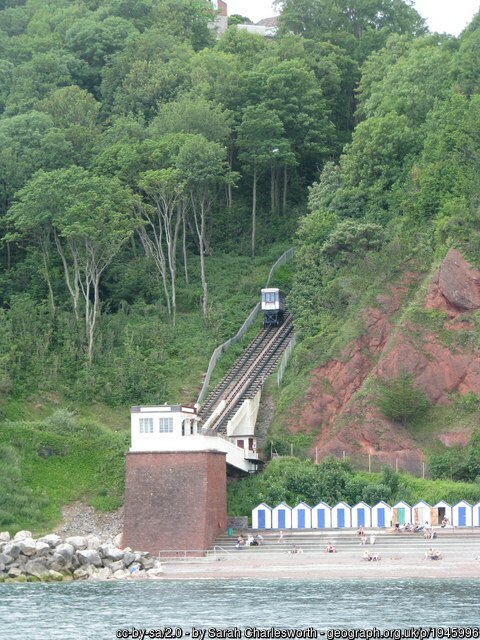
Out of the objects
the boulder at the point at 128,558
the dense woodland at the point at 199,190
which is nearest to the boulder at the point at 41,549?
the boulder at the point at 128,558

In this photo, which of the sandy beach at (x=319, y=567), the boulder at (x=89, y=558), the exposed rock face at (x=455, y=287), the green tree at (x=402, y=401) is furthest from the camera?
the exposed rock face at (x=455, y=287)

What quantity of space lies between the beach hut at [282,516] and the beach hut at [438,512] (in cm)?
688

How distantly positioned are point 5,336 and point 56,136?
63.3ft

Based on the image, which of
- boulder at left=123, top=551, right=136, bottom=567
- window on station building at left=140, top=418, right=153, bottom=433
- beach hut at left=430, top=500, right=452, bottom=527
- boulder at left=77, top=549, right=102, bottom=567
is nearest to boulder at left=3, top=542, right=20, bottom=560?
boulder at left=77, top=549, right=102, bottom=567

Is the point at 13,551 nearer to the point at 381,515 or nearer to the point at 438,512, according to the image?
the point at 381,515

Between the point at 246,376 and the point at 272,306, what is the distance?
709cm

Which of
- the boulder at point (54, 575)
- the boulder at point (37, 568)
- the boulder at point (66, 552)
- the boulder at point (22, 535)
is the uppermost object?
the boulder at point (22, 535)

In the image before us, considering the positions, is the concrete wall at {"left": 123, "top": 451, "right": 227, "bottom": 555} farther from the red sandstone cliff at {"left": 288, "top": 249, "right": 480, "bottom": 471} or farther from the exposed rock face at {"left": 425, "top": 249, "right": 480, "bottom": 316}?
the exposed rock face at {"left": 425, "top": 249, "right": 480, "bottom": 316}

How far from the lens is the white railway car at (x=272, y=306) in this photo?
93562mm

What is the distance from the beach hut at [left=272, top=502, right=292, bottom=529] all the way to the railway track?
5.36 m

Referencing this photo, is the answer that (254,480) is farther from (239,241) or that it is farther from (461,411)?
(239,241)

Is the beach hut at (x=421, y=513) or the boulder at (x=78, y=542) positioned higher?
the beach hut at (x=421, y=513)

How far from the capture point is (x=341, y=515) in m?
74.8

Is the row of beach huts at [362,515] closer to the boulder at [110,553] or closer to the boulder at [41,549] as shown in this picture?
the boulder at [110,553]
